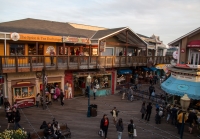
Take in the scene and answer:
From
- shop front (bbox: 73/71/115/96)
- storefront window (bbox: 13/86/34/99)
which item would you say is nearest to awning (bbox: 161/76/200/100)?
shop front (bbox: 73/71/115/96)

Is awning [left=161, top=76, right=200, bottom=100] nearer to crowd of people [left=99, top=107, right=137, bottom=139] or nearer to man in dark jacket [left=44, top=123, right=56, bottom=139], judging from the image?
crowd of people [left=99, top=107, right=137, bottom=139]

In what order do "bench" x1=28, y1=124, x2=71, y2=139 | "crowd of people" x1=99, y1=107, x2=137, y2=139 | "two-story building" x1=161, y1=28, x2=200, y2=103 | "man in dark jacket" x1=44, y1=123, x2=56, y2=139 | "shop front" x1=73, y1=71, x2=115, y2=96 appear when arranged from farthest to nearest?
"shop front" x1=73, y1=71, x2=115, y2=96 < "two-story building" x1=161, y1=28, x2=200, y2=103 < "crowd of people" x1=99, y1=107, x2=137, y2=139 < "bench" x1=28, y1=124, x2=71, y2=139 < "man in dark jacket" x1=44, y1=123, x2=56, y2=139

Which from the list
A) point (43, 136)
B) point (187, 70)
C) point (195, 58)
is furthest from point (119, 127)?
point (195, 58)

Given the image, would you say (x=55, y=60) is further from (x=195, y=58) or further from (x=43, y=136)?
(x=195, y=58)

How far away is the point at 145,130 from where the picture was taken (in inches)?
527

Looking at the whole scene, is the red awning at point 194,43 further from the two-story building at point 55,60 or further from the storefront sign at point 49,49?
the storefront sign at point 49,49

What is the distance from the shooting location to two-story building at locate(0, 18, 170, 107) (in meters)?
16.3

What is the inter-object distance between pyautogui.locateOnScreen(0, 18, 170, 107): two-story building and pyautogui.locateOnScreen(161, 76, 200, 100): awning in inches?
312

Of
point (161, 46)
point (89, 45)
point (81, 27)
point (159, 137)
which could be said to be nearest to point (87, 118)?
point (159, 137)

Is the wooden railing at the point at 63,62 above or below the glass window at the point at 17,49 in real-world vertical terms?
below

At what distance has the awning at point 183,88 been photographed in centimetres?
1509

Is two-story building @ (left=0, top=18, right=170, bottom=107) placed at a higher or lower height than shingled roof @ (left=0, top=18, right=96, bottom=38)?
lower

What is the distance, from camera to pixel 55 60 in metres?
18.5

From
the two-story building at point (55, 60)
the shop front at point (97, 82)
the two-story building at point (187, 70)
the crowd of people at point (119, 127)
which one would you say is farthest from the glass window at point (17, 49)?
the two-story building at point (187, 70)
